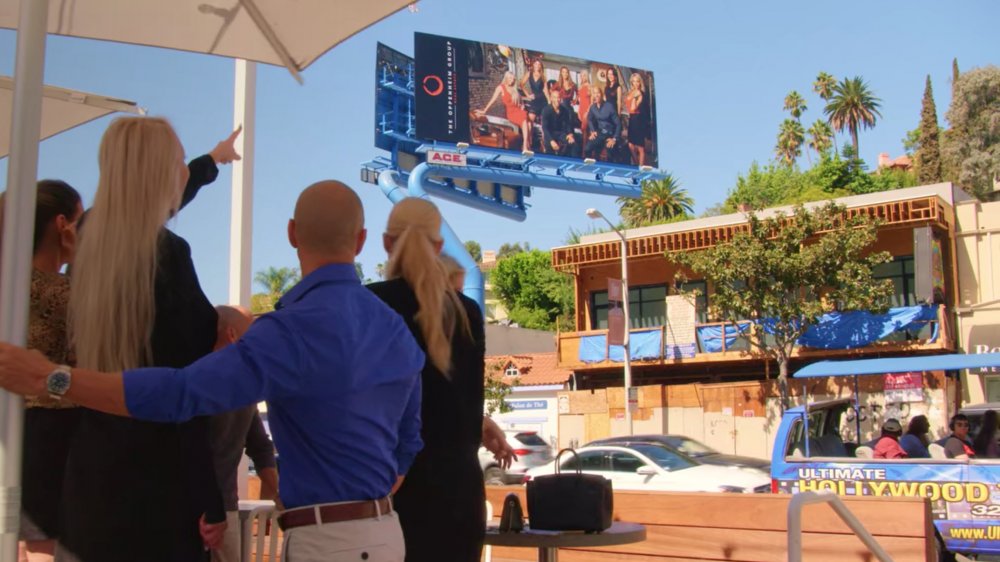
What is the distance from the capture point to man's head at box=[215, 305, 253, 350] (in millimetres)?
2738

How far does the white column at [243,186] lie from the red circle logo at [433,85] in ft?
123

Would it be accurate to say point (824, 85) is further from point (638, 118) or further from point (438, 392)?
point (438, 392)

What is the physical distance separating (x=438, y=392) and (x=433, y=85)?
40.4 meters

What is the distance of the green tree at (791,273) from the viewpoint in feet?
87.4

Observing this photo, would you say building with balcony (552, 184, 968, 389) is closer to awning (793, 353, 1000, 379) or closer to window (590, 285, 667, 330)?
window (590, 285, 667, 330)

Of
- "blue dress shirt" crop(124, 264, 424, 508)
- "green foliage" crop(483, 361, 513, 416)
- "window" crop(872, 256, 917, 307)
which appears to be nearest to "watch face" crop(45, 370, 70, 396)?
"blue dress shirt" crop(124, 264, 424, 508)

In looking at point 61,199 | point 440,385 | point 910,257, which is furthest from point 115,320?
point 910,257

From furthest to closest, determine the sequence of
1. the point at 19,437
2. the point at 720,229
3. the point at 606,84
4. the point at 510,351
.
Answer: the point at 510,351, the point at 606,84, the point at 720,229, the point at 19,437

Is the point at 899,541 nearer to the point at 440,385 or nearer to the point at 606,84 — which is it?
the point at 440,385

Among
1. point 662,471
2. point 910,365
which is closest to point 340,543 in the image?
point 910,365

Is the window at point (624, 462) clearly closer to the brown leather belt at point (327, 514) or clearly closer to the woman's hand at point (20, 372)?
the brown leather belt at point (327, 514)

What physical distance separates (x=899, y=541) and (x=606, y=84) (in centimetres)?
4567

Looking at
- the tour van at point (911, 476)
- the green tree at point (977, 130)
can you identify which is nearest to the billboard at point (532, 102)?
the green tree at point (977, 130)

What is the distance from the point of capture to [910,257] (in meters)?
29.0
